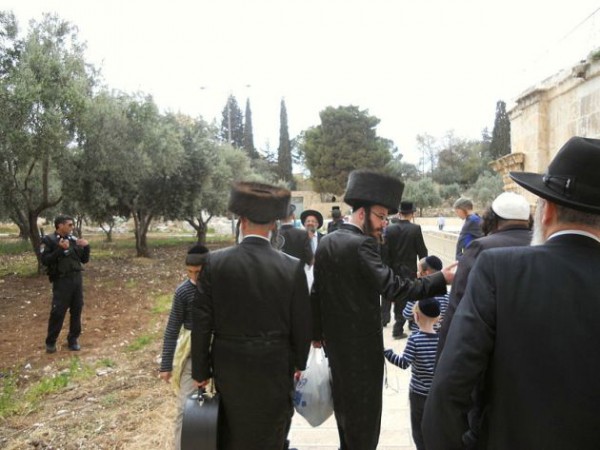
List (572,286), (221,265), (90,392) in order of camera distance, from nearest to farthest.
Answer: (572,286)
(221,265)
(90,392)

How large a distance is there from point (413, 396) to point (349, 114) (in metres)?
49.6

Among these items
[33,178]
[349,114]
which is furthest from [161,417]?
[349,114]

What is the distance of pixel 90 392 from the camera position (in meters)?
5.21

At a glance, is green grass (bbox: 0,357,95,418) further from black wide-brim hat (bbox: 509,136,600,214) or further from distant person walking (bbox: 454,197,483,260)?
black wide-brim hat (bbox: 509,136,600,214)

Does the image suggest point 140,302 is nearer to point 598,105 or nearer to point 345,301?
point 345,301

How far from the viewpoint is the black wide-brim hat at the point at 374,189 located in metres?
3.01

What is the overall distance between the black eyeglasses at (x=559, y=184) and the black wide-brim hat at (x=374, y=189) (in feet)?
4.94

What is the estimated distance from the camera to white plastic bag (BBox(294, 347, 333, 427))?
297 centimetres

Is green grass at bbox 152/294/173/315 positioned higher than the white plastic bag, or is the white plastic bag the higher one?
the white plastic bag

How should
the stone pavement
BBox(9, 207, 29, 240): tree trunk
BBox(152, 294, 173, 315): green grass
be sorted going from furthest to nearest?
BBox(9, 207, 29, 240): tree trunk < BBox(152, 294, 173, 315): green grass < the stone pavement

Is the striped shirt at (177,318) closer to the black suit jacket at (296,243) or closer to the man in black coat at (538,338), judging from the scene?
the man in black coat at (538,338)

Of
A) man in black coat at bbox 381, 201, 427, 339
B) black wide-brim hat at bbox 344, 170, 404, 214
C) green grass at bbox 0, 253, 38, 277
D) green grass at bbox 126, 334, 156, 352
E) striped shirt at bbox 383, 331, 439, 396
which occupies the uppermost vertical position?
black wide-brim hat at bbox 344, 170, 404, 214

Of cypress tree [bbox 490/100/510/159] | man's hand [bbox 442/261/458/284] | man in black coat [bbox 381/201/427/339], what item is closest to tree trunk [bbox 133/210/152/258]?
man in black coat [bbox 381/201/427/339]

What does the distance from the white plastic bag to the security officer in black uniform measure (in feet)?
15.7
